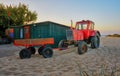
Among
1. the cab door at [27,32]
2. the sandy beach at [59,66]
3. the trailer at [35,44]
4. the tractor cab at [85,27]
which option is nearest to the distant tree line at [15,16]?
the cab door at [27,32]

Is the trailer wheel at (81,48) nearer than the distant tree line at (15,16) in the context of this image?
Yes

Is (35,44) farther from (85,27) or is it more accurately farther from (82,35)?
(85,27)

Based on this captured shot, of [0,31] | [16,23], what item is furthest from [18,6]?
[0,31]

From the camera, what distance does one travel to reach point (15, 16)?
35938 millimetres

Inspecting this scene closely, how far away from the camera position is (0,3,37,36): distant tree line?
33.8m

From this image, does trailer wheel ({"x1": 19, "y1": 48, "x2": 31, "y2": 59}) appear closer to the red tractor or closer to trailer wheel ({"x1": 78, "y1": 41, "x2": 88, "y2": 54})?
trailer wheel ({"x1": 78, "y1": 41, "x2": 88, "y2": 54})

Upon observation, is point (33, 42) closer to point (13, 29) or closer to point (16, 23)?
point (13, 29)

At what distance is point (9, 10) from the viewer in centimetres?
3647

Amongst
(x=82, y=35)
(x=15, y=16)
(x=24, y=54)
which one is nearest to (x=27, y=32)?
(x=15, y=16)

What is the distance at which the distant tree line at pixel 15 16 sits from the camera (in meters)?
33.8

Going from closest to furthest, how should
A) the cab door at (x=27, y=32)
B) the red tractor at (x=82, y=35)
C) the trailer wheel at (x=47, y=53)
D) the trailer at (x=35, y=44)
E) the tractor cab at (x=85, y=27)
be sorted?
the trailer wheel at (x=47, y=53) < the trailer at (x=35, y=44) < the red tractor at (x=82, y=35) < the tractor cab at (x=85, y=27) < the cab door at (x=27, y=32)

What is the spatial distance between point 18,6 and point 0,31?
6673mm

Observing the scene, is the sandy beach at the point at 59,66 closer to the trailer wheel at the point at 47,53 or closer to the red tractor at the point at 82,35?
the trailer wheel at the point at 47,53

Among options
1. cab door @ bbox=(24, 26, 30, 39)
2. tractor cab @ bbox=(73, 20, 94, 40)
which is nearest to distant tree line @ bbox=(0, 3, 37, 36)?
cab door @ bbox=(24, 26, 30, 39)
